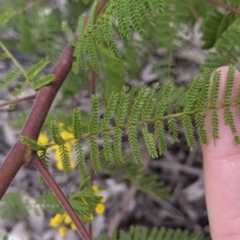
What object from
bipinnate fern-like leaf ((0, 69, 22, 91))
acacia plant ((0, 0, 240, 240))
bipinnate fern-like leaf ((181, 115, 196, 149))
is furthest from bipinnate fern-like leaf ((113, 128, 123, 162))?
bipinnate fern-like leaf ((0, 69, 22, 91))

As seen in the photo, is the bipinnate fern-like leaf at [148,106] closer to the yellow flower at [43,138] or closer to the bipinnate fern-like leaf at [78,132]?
the bipinnate fern-like leaf at [78,132]

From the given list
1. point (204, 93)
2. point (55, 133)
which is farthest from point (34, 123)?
point (204, 93)

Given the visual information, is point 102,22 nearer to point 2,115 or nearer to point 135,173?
point 135,173

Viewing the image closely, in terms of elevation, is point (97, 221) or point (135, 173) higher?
point (135, 173)

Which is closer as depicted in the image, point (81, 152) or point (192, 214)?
point (81, 152)

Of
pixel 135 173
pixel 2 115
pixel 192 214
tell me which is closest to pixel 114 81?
pixel 135 173

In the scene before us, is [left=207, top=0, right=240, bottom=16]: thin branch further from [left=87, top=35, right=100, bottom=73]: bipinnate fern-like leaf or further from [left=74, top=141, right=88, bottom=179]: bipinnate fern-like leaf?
[left=74, top=141, right=88, bottom=179]: bipinnate fern-like leaf
